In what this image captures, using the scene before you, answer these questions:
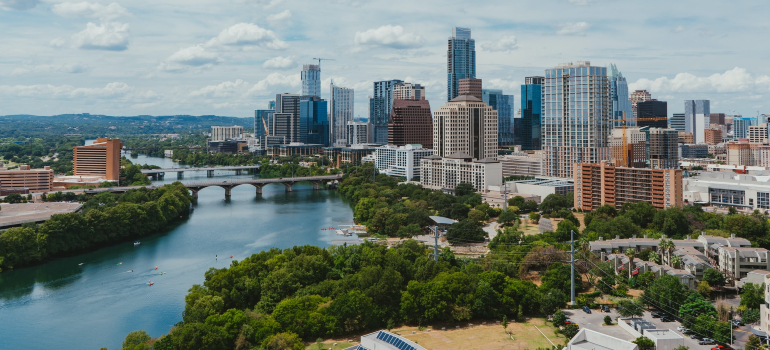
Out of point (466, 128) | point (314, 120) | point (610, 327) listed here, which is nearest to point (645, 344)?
point (610, 327)

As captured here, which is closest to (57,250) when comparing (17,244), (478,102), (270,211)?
(17,244)

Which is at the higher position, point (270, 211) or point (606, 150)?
point (606, 150)

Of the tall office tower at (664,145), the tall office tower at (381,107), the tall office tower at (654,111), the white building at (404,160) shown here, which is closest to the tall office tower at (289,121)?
the tall office tower at (381,107)

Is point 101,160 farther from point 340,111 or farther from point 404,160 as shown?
point 340,111

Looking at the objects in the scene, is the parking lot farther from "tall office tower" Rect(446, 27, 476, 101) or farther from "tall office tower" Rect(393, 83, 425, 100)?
"tall office tower" Rect(446, 27, 476, 101)

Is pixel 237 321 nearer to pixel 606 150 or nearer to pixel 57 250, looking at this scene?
pixel 57 250

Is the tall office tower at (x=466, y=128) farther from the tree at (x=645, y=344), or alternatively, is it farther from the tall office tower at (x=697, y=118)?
the tall office tower at (x=697, y=118)
